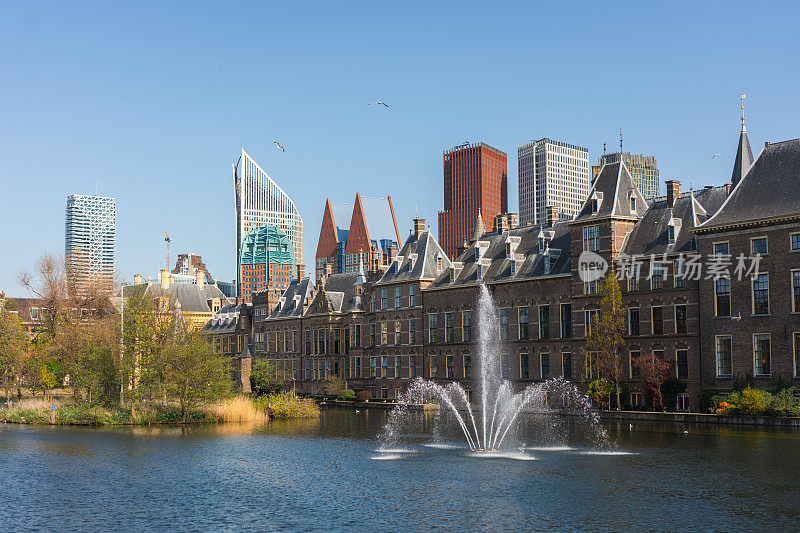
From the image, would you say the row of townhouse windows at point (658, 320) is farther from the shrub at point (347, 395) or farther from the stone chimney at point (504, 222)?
the shrub at point (347, 395)

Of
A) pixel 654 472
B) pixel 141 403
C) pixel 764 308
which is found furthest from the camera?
pixel 141 403

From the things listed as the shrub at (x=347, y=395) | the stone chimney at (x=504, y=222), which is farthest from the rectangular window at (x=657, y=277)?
the shrub at (x=347, y=395)

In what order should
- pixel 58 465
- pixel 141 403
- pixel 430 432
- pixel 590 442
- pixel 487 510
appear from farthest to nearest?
pixel 141 403
pixel 430 432
pixel 590 442
pixel 58 465
pixel 487 510

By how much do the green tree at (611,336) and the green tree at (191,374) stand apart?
2759cm

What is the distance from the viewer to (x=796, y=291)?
2245 inches

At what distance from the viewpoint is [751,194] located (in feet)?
198

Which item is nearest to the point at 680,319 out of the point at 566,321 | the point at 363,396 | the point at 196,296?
the point at 566,321

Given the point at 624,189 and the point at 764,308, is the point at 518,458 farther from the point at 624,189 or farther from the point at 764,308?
the point at 624,189

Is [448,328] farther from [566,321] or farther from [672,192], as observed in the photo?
[672,192]

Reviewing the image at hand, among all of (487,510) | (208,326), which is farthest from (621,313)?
(208,326)

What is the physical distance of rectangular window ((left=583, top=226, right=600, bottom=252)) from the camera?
69062 mm

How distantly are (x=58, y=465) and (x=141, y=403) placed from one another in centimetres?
2613

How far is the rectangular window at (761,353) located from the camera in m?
58.0

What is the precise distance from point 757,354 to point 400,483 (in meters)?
35.2
